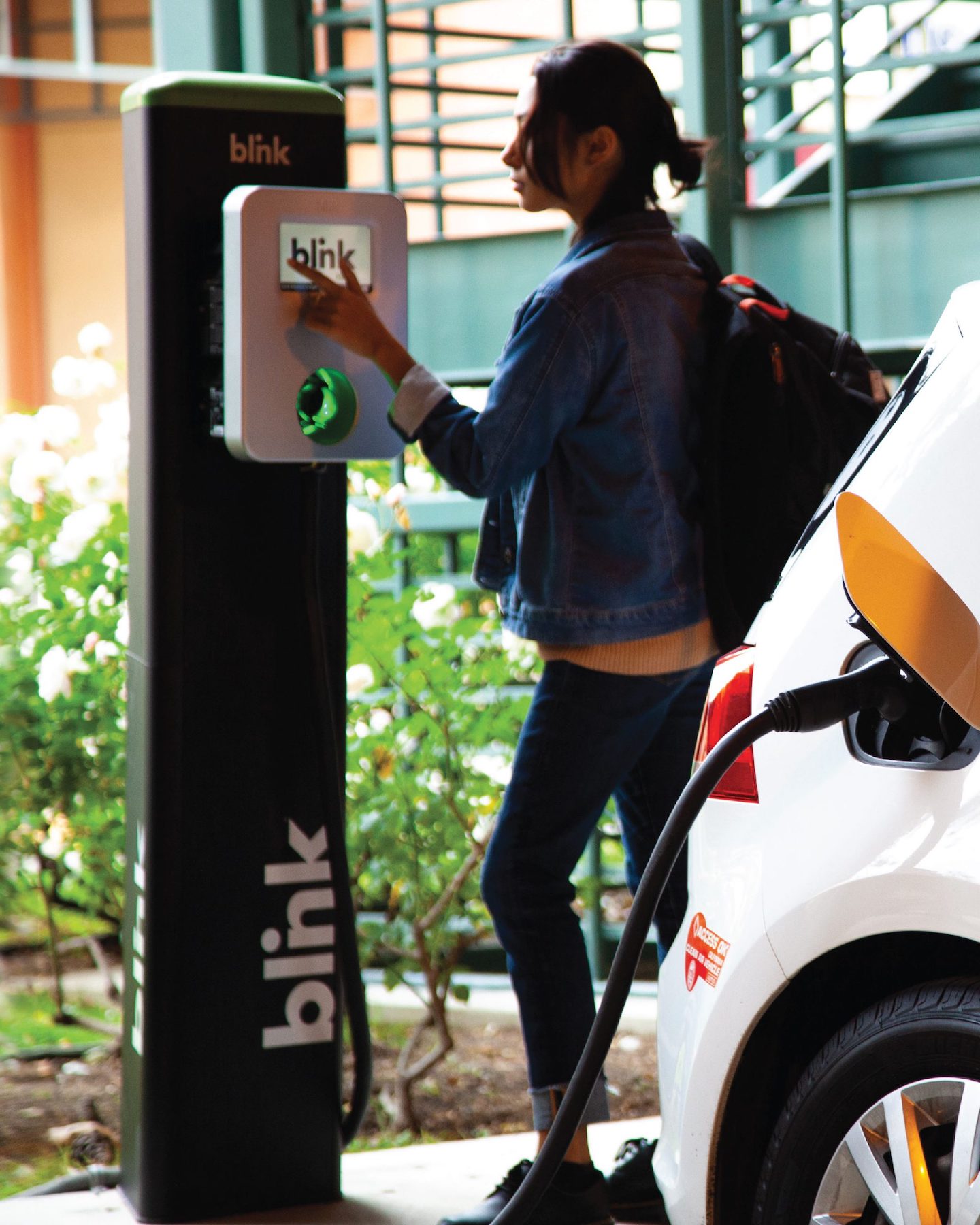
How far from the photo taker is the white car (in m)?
1.80

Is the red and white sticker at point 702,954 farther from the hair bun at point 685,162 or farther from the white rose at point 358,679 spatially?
the white rose at point 358,679

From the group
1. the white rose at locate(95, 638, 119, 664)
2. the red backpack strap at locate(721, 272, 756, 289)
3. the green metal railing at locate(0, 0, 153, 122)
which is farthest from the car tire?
the green metal railing at locate(0, 0, 153, 122)

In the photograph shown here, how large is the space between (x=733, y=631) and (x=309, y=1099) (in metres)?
1.13

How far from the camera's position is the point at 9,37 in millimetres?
10484

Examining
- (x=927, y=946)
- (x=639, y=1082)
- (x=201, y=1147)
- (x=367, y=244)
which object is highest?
(x=367, y=244)

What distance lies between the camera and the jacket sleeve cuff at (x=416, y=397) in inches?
104

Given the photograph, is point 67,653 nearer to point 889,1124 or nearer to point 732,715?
point 732,715

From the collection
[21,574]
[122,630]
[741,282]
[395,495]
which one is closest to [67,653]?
[122,630]

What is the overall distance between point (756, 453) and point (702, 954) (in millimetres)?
906

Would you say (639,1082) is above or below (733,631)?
below

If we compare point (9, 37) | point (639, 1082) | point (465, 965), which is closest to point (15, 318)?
point (9, 37)

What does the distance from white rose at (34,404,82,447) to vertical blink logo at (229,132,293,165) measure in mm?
1596

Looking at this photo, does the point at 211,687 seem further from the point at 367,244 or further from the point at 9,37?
the point at 9,37

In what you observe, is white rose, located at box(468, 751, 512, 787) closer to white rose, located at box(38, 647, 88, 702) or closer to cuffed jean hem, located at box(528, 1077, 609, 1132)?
white rose, located at box(38, 647, 88, 702)
